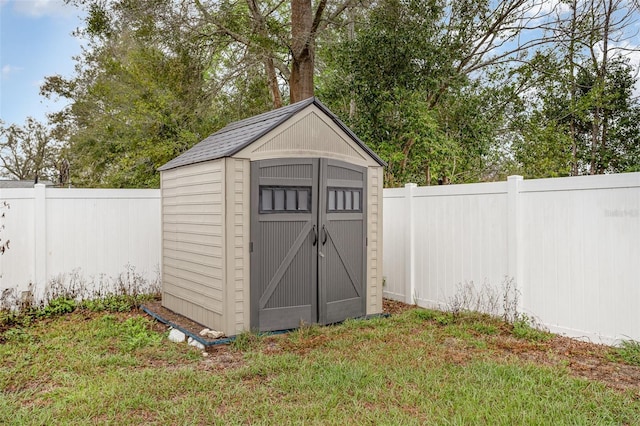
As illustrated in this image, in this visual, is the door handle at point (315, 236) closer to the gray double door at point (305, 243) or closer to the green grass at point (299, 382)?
the gray double door at point (305, 243)

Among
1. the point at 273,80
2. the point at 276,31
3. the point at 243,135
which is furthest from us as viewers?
the point at 273,80

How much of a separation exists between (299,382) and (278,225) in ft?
6.38

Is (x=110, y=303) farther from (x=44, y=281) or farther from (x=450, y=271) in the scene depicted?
(x=450, y=271)

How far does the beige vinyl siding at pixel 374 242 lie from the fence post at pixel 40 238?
455 cm

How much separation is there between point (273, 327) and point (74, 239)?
3.61 m

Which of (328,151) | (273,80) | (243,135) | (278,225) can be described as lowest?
(278,225)

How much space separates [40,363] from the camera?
14.0 feet

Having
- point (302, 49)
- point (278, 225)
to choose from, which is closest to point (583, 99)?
point (302, 49)

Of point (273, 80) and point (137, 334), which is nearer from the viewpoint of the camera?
point (137, 334)

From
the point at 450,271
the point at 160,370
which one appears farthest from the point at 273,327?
the point at 450,271

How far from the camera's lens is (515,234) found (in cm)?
524

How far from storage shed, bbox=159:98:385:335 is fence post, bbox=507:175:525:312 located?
160cm

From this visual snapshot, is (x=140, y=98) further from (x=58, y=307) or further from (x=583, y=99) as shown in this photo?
(x=583, y=99)

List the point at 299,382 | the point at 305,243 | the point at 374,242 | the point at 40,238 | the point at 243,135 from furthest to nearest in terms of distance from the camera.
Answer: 1. the point at 40,238
2. the point at 374,242
3. the point at 243,135
4. the point at 305,243
5. the point at 299,382
